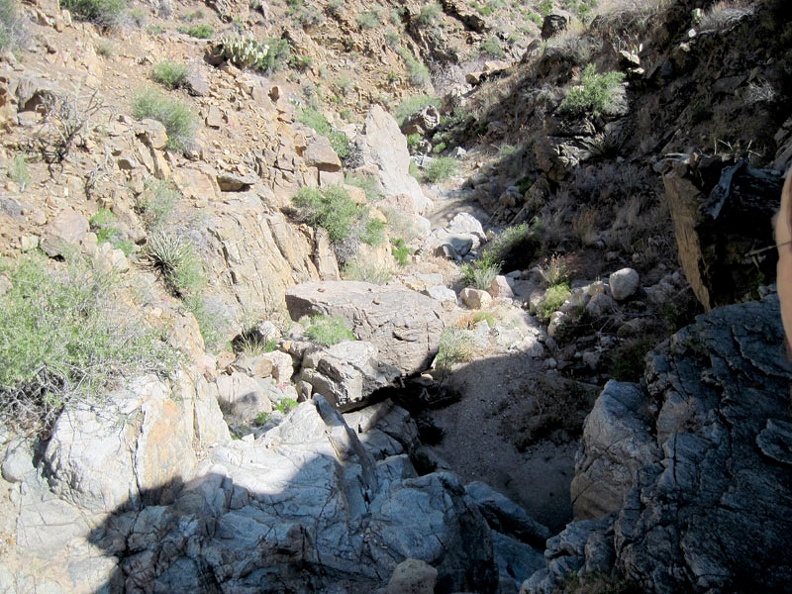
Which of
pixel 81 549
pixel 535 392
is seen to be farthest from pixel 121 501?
pixel 535 392

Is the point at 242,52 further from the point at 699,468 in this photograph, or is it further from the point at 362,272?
the point at 699,468

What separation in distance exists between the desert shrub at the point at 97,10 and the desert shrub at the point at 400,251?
685 cm

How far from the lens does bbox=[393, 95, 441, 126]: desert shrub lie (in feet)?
58.4

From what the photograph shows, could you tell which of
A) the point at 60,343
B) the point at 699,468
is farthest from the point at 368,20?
the point at 699,468

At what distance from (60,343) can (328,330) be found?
131 inches

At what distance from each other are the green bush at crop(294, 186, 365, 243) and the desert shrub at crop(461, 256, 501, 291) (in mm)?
2619

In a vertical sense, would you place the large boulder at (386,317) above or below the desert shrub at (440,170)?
below

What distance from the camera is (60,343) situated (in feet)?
12.5

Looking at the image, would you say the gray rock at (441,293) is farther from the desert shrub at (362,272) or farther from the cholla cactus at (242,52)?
the cholla cactus at (242,52)

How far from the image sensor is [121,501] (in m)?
3.38

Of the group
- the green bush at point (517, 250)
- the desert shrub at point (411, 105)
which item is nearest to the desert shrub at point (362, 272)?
the green bush at point (517, 250)

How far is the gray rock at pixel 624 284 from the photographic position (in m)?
7.90

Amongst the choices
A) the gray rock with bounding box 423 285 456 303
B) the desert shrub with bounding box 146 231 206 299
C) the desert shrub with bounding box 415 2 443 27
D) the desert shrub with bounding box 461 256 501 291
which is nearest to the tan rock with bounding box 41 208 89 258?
the desert shrub with bounding box 146 231 206 299

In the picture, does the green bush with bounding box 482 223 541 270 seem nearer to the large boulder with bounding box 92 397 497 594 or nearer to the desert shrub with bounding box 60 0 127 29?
the large boulder with bounding box 92 397 497 594
